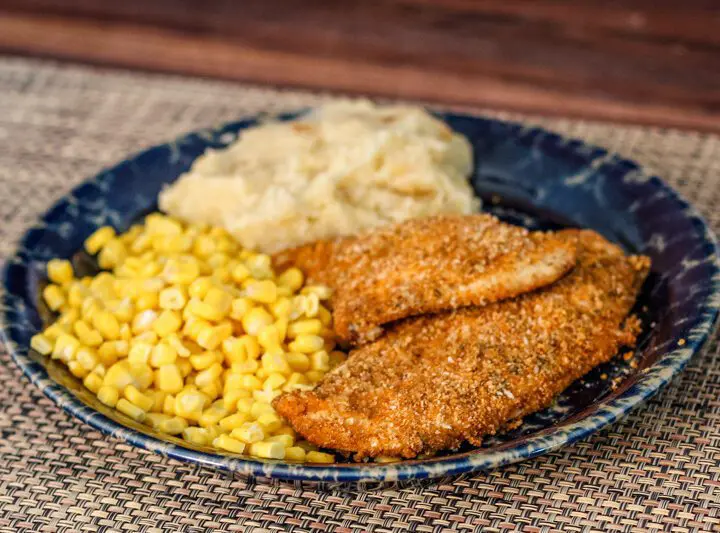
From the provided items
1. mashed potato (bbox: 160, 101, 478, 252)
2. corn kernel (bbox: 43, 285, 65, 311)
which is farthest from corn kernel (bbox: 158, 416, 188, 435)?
mashed potato (bbox: 160, 101, 478, 252)

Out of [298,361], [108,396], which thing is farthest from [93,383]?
[298,361]

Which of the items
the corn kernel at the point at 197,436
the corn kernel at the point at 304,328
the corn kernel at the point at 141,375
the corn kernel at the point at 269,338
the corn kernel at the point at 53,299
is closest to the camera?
the corn kernel at the point at 197,436

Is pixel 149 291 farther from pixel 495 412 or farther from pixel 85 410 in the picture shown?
pixel 495 412

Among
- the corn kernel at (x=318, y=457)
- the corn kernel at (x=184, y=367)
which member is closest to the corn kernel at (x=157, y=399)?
the corn kernel at (x=184, y=367)

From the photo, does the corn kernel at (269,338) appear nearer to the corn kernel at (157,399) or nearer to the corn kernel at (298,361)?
the corn kernel at (298,361)

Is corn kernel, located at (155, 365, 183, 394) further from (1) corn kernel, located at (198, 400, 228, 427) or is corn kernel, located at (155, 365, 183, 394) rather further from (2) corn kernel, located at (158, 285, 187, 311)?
(2) corn kernel, located at (158, 285, 187, 311)
